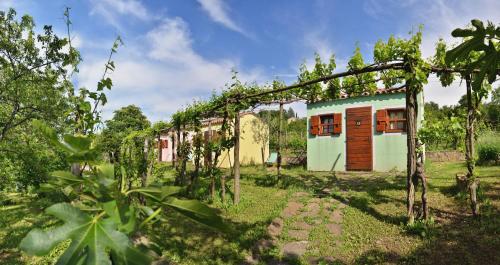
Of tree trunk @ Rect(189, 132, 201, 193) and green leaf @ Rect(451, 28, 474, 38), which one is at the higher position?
green leaf @ Rect(451, 28, 474, 38)

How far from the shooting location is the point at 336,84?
32.3 ft

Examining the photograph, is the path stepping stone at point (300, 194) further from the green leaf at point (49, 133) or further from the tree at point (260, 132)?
the tree at point (260, 132)

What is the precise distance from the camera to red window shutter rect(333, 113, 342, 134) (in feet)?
43.6

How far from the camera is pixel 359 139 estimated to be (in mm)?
12820

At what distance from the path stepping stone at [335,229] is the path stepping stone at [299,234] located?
1.49ft

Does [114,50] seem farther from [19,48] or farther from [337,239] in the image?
[19,48]

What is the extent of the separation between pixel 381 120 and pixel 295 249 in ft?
28.1

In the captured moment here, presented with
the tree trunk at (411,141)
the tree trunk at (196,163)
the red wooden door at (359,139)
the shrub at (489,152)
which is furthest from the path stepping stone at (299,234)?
the shrub at (489,152)

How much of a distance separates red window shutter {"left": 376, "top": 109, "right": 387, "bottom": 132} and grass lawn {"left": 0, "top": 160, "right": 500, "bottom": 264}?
416cm

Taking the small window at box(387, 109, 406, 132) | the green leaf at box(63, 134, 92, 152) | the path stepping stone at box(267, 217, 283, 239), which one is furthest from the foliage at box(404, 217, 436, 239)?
the small window at box(387, 109, 406, 132)

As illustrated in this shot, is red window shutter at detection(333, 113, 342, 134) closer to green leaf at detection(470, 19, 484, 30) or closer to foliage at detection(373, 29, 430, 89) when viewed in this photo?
foliage at detection(373, 29, 430, 89)

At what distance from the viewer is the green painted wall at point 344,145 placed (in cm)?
1198

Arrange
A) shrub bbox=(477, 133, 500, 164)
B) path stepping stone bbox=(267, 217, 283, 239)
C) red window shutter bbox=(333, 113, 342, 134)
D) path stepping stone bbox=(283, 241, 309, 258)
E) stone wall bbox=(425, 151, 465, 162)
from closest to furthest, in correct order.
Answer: path stepping stone bbox=(283, 241, 309, 258)
path stepping stone bbox=(267, 217, 283, 239)
shrub bbox=(477, 133, 500, 164)
red window shutter bbox=(333, 113, 342, 134)
stone wall bbox=(425, 151, 465, 162)

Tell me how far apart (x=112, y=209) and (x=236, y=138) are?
773 centimetres
